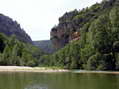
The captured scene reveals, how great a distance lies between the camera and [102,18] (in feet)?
343

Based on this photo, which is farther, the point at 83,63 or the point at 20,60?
the point at 20,60

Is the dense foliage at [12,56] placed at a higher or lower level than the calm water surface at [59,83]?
higher

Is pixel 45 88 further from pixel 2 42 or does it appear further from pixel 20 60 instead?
pixel 2 42

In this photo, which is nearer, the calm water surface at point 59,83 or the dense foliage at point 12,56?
the calm water surface at point 59,83

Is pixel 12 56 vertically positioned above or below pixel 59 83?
above

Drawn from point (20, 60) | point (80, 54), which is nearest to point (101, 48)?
point (80, 54)

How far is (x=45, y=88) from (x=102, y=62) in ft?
203

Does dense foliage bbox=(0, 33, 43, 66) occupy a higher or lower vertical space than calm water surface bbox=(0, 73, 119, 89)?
higher

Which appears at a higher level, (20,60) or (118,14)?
(118,14)

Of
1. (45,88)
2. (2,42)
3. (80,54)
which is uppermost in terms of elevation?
(2,42)

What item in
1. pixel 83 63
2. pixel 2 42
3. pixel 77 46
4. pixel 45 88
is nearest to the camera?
pixel 45 88

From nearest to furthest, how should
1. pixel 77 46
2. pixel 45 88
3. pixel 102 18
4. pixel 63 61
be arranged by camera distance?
pixel 45 88 → pixel 102 18 → pixel 77 46 → pixel 63 61

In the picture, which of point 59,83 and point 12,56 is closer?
point 59,83

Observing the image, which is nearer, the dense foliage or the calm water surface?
the calm water surface
